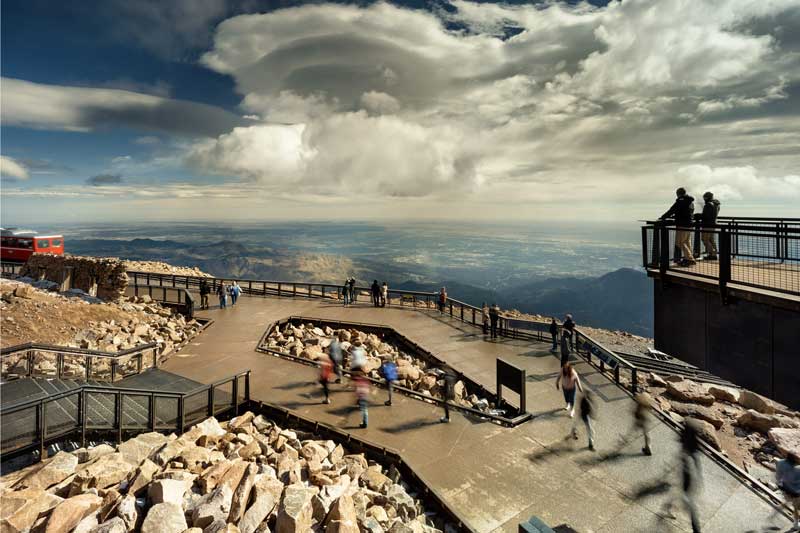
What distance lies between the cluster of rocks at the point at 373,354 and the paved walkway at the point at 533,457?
2.99 feet

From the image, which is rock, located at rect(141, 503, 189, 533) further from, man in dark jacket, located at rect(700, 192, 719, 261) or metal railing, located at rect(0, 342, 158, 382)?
man in dark jacket, located at rect(700, 192, 719, 261)

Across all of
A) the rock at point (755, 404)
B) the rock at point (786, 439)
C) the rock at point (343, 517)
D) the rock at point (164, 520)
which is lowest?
the rock at point (755, 404)

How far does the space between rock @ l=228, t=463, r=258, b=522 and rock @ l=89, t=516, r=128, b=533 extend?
46.9 inches

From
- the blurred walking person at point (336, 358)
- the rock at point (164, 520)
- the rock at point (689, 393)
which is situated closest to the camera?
the rock at point (164, 520)

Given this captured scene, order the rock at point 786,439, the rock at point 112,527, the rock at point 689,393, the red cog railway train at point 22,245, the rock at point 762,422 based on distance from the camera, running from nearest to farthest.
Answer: the rock at point 112,527 → the rock at point 786,439 → the rock at point 762,422 → the rock at point 689,393 → the red cog railway train at point 22,245

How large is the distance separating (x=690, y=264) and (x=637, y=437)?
4.10 meters

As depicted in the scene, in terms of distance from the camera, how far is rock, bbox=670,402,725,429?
11672mm

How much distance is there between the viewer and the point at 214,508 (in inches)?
197

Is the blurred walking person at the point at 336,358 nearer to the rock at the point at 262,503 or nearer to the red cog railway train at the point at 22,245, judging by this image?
the rock at the point at 262,503

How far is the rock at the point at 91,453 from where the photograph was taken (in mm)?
6469

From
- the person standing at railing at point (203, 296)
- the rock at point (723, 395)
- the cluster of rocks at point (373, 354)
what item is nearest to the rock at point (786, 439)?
the rock at point (723, 395)

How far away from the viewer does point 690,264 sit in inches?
347

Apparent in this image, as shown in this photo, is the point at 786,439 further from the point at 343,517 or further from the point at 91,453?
the point at 91,453

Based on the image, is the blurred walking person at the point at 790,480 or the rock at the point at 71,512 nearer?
the rock at the point at 71,512
